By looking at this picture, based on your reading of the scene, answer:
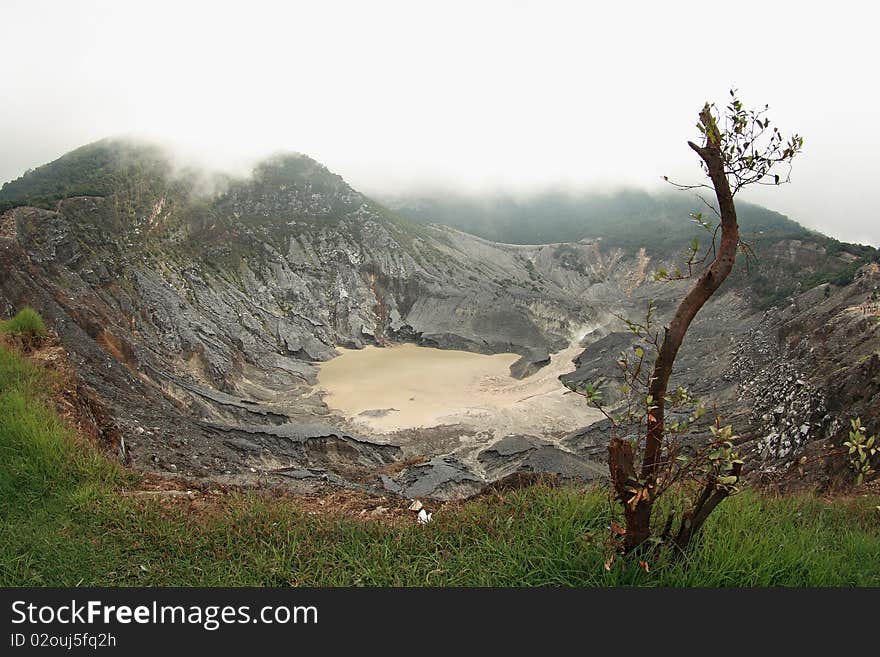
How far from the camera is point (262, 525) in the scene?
3912mm

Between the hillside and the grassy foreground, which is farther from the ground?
the hillside

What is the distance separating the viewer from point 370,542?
374 cm

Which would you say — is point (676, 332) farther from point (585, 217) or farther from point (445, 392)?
point (585, 217)

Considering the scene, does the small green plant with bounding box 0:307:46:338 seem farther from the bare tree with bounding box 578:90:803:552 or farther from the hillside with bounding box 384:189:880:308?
the hillside with bounding box 384:189:880:308

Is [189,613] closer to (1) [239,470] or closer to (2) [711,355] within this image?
(1) [239,470]

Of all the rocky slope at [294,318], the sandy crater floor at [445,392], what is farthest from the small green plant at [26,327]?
the sandy crater floor at [445,392]

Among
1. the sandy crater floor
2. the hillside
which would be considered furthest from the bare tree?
the hillside

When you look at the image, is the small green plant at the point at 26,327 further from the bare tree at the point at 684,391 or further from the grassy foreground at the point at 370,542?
the bare tree at the point at 684,391

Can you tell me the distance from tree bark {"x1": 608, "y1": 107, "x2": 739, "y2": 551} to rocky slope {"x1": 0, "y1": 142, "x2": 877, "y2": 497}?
2.36m

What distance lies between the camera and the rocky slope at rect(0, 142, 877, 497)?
17.4 m

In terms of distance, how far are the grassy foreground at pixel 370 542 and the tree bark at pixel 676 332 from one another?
512mm

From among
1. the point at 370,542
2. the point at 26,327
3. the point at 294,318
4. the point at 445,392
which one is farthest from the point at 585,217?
the point at 370,542

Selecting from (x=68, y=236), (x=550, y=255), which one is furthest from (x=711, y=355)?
(x=550, y=255)

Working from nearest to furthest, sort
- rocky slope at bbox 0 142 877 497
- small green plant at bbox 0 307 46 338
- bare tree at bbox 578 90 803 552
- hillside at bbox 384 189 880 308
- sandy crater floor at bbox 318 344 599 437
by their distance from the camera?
bare tree at bbox 578 90 803 552
small green plant at bbox 0 307 46 338
rocky slope at bbox 0 142 877 497
sandy crater floor at bbox 318 344 599 437
hillside at bbox 384 189 880 308
